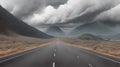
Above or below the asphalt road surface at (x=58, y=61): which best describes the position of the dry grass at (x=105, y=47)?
above

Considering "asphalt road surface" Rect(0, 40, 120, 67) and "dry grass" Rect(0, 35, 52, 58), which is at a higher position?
"dry grass" Rect(0, 35, 52, 58)

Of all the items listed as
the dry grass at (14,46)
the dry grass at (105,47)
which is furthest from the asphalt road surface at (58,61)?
the dry grass at (105,47)

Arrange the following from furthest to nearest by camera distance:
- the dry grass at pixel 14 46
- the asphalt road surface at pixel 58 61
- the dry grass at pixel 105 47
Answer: the dry grass at pixel 105 47
the dry grass at pixel 14 46
the asphalt road surface at pixel 58 61

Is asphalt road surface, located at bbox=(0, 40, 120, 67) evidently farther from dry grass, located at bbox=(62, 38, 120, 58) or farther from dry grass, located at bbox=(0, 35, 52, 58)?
dry grass, located at bbox=(62, 38, 120, 58)

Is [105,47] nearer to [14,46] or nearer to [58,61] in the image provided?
[14,46]

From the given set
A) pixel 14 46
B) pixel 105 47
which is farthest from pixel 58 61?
pixel 14 46

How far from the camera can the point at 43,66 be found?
51.5 ft

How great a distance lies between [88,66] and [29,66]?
4.13 meters

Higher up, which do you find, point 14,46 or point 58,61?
point 14,46

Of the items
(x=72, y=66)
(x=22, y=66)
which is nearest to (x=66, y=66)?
(x=72, y=66)

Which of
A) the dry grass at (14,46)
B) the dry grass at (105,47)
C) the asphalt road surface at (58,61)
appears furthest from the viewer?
the dry grass at (105,47)

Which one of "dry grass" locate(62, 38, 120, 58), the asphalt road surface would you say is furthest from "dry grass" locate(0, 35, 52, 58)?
"dry grass" locate(62, 38, 120, 58)

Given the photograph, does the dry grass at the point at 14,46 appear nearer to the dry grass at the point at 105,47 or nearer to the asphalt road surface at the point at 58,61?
the asphalt road surface at the point at 58,61

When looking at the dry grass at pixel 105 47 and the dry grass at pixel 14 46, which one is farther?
the dry grass at pixel 105 47
